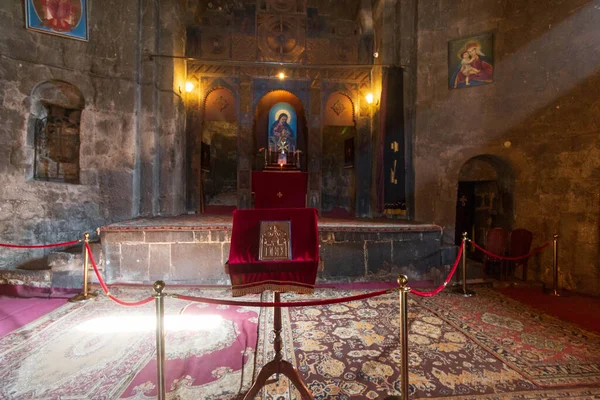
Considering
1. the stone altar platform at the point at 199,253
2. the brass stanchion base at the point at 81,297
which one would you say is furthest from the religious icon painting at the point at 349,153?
the brass stanchion base at the point at 81,297

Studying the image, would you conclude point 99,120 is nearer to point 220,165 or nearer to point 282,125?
point 220,165

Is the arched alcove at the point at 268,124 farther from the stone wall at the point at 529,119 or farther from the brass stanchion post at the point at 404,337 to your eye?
the brass stanchion post at the point at 404,337

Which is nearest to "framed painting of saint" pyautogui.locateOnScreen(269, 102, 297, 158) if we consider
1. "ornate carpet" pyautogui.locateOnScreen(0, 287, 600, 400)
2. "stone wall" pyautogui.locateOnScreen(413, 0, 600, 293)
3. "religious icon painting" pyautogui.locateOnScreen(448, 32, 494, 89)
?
"stone wall" pyautogui.locateOnScreen(413, 0, 600, 293)

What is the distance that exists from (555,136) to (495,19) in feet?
10.4

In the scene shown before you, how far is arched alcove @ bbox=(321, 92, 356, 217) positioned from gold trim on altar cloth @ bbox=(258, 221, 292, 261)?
7761mm

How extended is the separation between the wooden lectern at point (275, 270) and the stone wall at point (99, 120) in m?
6.36

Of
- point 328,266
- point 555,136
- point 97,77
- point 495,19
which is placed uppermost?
point 495,19

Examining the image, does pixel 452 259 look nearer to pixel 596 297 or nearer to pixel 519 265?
pixel 519 265

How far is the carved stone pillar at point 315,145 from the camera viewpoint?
972 cm

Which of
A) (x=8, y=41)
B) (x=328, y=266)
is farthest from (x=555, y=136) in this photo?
(x=8, y=41)

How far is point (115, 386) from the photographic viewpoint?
2707 millimetres

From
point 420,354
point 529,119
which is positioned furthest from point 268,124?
point 420,354

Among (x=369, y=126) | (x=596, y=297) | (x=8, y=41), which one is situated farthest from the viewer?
(x=369, y=126)

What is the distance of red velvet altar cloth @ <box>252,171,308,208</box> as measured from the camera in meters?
8.53
